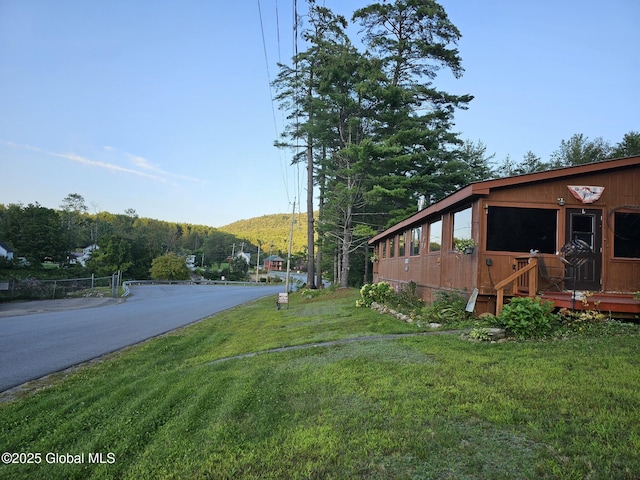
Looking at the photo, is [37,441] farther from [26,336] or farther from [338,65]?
[338,65]

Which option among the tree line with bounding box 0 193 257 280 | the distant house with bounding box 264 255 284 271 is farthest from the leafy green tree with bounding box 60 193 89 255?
the distant house with bounding box 264 255 284 271

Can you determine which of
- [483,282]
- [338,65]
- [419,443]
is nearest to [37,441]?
[419,443]

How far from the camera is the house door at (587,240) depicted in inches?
343

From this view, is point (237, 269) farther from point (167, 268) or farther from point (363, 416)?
point (363, 416)

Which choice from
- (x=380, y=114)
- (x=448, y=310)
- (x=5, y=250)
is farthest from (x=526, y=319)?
(x=5, y=250)

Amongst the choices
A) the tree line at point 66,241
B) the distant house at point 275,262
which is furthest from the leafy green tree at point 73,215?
the distant house at point 275,262

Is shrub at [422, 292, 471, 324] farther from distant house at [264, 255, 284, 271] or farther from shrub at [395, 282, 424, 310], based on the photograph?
distant house at [264, 255, 284, 271]

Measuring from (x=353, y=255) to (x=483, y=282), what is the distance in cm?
2424

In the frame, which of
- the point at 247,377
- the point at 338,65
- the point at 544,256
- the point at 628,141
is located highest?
the point at 338,65

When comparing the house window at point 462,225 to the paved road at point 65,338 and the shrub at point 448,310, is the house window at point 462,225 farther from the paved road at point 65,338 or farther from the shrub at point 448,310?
the paved road at point 65,338

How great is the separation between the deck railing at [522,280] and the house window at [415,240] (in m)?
4.81

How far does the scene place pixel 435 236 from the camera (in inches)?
457

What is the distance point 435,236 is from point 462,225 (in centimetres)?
→ 205

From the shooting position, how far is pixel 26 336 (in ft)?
35.3
